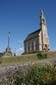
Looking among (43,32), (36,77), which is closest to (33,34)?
(43,32)

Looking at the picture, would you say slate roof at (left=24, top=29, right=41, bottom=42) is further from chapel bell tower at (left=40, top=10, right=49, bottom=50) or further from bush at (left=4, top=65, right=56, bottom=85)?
bush at (left=4, top=65, right=56, bottom=85)

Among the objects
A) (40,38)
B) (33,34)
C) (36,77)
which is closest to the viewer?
(36,77)

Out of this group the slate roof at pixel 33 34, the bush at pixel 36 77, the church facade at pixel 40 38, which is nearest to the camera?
the bush at pixel 36 77

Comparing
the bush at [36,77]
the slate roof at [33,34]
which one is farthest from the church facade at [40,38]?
the bush at [36,77]

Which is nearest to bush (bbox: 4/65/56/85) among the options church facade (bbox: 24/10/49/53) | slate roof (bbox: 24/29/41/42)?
church facade (bbox: 24/10/49/53)

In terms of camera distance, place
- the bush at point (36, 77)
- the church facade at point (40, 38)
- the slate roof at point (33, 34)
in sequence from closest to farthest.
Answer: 1. the bush at point (36, 77)
2. the church facade at point (40, 38)
3. the slate roof at point (33, 34)

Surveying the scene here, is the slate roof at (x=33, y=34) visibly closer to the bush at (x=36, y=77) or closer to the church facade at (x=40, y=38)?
the church facade at (x=40, y=38)

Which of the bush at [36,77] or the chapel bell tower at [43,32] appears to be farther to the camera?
the chapel bell tower at [43,32]

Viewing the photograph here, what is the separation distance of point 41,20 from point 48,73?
77.1m

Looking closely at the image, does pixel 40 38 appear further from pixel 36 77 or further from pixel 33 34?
pixel 36 77

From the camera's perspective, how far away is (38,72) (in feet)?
47.4

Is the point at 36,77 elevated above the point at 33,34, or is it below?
below

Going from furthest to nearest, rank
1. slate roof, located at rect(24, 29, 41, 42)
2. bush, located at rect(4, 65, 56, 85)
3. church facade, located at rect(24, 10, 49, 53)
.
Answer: slate roof, located at rect(24, 29, 41, 42)
church facade, located at rect(24, 10, 49, 53)
bush, located at rect(4, 65, 56, 85)

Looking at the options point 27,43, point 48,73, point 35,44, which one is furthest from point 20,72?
point 27,43
